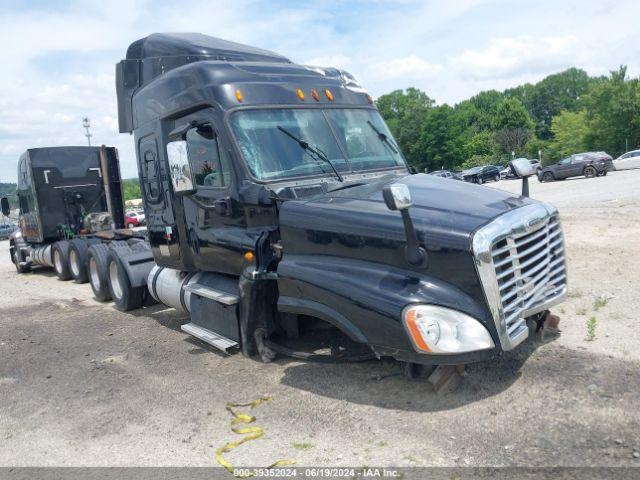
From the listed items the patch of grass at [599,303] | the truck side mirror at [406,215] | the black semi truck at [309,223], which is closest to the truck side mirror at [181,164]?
the black semi truck at [309,223]

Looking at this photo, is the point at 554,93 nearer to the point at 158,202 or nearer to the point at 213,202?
the point at 158,202

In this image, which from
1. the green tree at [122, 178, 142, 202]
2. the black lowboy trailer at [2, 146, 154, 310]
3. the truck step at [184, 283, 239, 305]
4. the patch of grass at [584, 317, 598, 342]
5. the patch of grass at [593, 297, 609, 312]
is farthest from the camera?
the black lowboy trailer at [2, 146, 154, 310]

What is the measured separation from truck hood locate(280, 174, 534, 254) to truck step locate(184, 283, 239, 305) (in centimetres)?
94

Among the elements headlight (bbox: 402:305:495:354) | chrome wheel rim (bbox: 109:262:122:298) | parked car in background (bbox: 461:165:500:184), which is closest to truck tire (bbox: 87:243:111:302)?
chrome wheel rim (bbox: 109:262:122:298)

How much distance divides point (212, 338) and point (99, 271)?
4.71 meters

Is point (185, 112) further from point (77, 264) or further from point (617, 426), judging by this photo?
point (77, 264)

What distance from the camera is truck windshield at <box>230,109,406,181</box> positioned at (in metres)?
5.17

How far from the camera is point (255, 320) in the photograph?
5.25 meters

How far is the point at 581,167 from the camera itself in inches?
1225

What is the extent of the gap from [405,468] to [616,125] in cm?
5632

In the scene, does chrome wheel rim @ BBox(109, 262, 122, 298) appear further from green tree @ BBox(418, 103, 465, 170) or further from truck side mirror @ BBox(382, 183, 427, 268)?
green tree @ BBox(418, 103, 465, 170)

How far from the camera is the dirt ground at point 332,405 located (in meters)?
3.62

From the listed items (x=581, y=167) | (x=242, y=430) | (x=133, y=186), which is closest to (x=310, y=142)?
(x=242, y=430)

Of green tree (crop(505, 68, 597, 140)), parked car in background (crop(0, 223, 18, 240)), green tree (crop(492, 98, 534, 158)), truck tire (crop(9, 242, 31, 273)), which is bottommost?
parked car in background (crop(0, 223, 18, 240))
